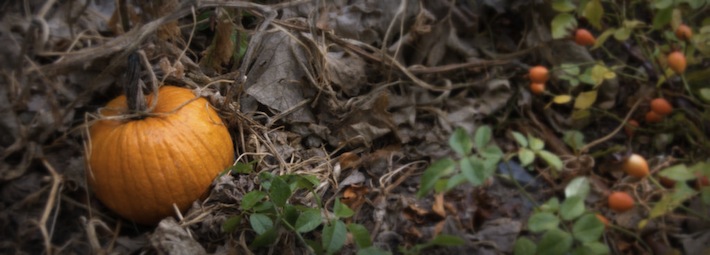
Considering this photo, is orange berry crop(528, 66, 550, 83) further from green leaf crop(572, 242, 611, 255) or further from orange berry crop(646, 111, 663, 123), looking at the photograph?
green leaf crop(572, 242, 611, 255)

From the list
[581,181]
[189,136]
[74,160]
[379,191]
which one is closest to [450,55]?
[379,191]

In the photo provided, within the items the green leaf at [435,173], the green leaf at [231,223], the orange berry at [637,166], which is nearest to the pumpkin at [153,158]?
the green leaf at [231,223]

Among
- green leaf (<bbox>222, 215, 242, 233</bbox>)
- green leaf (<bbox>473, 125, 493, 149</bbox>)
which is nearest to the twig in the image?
green leaf (<bbox>222, 215, 242, 233</bbox>)

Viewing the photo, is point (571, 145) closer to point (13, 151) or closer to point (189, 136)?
point (189, 136)

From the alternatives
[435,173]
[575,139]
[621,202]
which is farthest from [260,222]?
[575,139]

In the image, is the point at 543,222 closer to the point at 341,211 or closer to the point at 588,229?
the point at 588,229
